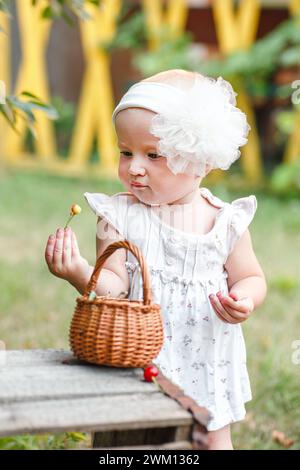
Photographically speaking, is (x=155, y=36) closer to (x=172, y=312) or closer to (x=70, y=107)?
(x=70, y=107)

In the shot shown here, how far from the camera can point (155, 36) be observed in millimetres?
8797

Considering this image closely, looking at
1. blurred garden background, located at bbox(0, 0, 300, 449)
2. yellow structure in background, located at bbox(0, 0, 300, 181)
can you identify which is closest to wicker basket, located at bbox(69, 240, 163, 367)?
blurred garden background, located at bbox(0, 0, 300, 449)

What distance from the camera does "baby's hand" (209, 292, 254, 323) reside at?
5.96 ft

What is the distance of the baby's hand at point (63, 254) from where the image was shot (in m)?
1.77

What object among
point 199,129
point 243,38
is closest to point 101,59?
point 243,38

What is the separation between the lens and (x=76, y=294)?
168 inches

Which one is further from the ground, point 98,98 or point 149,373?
point 98,98

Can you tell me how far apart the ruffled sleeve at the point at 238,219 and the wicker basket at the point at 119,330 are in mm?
412

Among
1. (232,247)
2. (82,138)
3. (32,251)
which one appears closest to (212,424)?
(232,247)

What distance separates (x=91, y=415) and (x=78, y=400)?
0.24 feet

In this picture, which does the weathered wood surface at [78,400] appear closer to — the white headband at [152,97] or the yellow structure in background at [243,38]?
the white headband at [152,97]

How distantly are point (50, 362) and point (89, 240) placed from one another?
3872mm

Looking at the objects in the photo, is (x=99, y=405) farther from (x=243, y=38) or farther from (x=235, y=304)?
(x=243, y=38)

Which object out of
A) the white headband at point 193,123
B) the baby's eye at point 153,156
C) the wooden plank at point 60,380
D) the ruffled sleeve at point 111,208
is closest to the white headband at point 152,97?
the white headband at point 193,123
